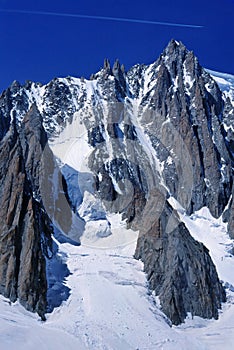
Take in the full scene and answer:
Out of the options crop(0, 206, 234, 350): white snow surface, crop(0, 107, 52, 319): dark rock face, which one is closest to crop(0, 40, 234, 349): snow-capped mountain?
crop(0, 107, 52, 319): dark rock face

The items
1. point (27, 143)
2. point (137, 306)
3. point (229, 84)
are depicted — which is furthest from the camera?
point (229, 84)

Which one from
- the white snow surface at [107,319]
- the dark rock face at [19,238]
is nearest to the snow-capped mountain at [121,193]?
the dark rock face at [19,238]

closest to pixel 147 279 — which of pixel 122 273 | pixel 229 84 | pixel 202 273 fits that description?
pixel 122 273

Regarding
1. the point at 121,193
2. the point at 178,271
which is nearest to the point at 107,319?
the point at 178,271

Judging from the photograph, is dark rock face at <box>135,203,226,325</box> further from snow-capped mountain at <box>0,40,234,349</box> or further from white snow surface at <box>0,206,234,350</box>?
white snow surface at <box>0,206,234,350</box>

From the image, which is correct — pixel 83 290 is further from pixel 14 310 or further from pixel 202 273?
pixel 202 273

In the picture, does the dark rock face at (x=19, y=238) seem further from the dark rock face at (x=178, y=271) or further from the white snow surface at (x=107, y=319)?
the dark rock face at (x=178, y=271)
